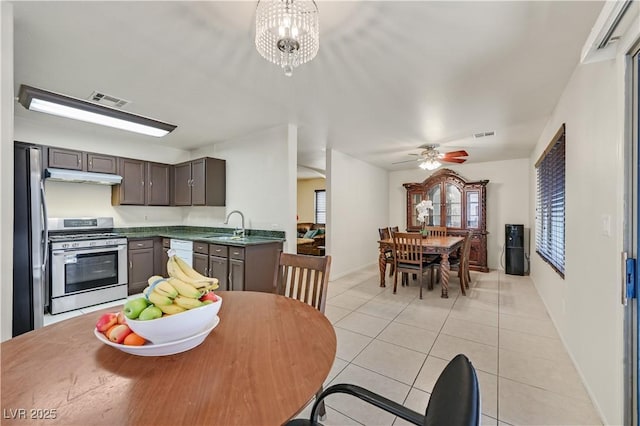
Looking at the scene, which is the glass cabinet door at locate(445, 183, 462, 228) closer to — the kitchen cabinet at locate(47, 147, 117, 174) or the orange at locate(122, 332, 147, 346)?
the orange at locate(122, 332, 147, 346)

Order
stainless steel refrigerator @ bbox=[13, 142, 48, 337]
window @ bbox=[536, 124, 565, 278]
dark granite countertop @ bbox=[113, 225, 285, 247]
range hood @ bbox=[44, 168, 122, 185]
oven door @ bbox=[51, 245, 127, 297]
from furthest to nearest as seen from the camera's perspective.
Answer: dark granite countertop @ bbox=[113, 225, 285, 247] < range hood @ bbox=[44, 168, 122, 185] < oven door @ bbox=[51, 245, 127, 297] < window @ bbox=[536, 124, 565, 278] < stainless steel refrigerator @ bbox=[13, 142, 48, 337]

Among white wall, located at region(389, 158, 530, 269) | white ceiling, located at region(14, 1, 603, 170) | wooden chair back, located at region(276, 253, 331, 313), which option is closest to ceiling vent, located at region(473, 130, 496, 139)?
white ceiling, located at region(14, 1, 603, 170)

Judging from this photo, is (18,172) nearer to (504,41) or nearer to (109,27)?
(109,27)

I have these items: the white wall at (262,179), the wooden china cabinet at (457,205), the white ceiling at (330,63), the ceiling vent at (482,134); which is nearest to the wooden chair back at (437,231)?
the wooden china cabinet at (457,205)

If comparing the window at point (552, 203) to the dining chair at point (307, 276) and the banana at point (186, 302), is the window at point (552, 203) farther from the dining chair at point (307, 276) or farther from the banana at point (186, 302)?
the banana at point (186, 302)

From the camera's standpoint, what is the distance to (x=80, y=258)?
3318 mm

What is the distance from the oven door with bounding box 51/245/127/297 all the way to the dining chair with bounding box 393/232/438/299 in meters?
4.00

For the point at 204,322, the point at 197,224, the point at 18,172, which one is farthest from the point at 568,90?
the point at 197,224

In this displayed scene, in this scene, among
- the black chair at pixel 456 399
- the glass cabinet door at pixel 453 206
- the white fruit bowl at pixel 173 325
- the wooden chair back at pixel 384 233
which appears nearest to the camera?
the black chair at pixel 456 399

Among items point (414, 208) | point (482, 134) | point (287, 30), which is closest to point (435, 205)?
point (414, 208)

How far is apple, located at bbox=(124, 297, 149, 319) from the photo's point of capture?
86 cm

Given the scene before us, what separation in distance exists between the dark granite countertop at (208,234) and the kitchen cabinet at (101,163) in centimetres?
96

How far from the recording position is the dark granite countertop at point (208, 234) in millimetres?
3471

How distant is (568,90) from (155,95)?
3.97 meters
